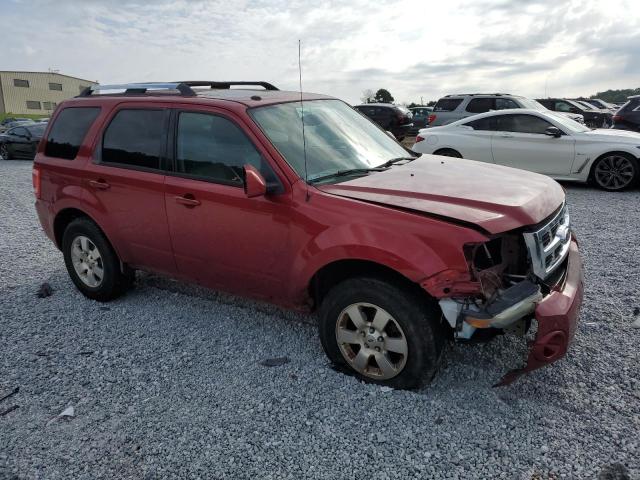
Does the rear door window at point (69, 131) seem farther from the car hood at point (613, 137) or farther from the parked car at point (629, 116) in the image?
the parked car at point (629, 116)

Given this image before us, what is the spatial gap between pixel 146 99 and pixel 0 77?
90.6m

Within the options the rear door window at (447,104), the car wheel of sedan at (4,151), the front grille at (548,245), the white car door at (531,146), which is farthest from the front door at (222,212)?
the car wheel of sedan at (4,151)

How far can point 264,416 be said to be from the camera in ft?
10.3

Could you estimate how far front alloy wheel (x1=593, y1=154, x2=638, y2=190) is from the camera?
945 cm

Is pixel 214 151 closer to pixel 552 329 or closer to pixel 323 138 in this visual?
pixel 323 138

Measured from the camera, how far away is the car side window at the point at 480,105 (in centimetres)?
1512

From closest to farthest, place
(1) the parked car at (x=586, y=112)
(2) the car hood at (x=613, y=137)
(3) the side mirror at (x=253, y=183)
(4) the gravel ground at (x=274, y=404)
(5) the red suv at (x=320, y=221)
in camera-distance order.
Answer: (4) the gravel ground at (x=274, y=404)
(5) the red suv at (x=320, y=221)
(3) the side mirror at (x=253, y=183)
(2) the car hood at (x=613, y=137)
(1) the parked car at (x=586, y=112)

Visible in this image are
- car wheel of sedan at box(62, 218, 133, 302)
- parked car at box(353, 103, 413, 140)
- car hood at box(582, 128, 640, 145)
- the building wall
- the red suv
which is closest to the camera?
the red suv

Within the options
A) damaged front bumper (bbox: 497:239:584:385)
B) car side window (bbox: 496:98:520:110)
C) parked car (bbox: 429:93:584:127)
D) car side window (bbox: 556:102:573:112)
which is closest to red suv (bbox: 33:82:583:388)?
damaged front bumper (bbox: 497:239:584:385)

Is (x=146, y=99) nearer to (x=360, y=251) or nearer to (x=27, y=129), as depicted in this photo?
(x=360, y=251)

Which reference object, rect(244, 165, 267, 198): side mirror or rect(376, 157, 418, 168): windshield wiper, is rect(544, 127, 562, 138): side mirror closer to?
rect(376, 157, 418, 168): windshield wiper

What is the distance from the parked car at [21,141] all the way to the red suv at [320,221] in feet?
56.4

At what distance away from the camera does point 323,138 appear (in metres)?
3.94

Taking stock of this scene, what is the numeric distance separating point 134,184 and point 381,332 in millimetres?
2409
